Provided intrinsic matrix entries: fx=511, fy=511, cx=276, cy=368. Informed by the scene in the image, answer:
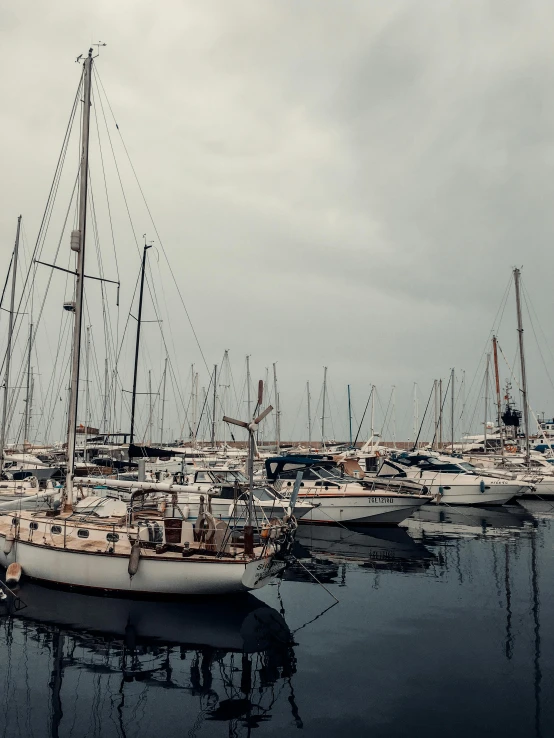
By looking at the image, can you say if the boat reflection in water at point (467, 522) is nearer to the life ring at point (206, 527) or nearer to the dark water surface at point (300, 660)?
the dark water surface at point (300, 660)

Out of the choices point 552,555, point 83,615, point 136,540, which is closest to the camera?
point 83,615

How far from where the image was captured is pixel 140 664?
11758 mm

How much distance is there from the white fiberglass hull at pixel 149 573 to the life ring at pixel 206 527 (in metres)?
1.38

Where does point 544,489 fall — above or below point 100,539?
below

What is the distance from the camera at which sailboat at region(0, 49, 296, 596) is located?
594 inches

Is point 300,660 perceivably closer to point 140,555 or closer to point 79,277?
point 140,555

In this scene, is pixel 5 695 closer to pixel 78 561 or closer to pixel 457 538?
pixel 78 561

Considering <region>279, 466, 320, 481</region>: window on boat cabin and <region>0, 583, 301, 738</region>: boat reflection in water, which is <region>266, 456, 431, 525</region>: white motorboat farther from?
<region>0, 583, 301, 738</region>: boat reflection in water

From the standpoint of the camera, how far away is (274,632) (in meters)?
13.8

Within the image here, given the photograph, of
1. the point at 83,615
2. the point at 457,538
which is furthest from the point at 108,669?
the point at 457,538

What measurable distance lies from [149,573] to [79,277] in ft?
37.7

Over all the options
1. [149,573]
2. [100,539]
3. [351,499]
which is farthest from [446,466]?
[149,573]

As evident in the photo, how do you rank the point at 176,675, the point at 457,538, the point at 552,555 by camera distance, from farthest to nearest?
the point at 457,538 < the point at 552,555 < the point at 176,675

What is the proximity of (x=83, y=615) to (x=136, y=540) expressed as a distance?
2454 mm
